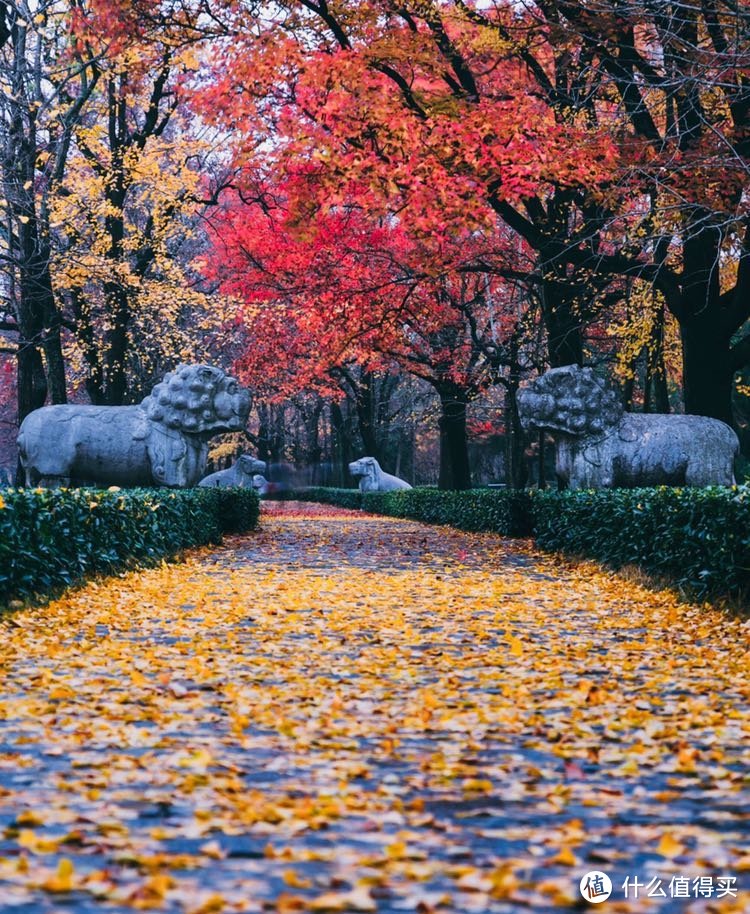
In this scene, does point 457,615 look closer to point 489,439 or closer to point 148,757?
point 148,757

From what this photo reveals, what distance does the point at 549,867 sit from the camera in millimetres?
3762

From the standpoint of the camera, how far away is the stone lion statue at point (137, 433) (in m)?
19.1

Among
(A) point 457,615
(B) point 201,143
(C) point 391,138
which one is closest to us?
(A) point 457,615

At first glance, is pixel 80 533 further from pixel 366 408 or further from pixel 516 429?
pixel 366 408

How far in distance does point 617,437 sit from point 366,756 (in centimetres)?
1356

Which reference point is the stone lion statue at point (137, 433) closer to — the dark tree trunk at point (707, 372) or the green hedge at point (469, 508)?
the green hedge at point (469, 508)

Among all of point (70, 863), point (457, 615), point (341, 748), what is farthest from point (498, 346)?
point (70, 863)

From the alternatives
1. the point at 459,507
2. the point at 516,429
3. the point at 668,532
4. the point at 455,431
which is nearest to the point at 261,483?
the point at 455,431

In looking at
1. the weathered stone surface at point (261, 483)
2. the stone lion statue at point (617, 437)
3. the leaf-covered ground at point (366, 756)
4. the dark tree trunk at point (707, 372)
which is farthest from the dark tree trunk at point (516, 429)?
the weathered stone surface at point (261, 483)

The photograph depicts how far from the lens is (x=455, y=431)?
32.4 meters

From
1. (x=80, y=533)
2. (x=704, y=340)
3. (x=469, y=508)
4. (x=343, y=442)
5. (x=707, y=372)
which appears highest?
(x=704, y=340)

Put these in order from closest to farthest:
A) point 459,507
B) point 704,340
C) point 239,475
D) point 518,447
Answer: point 704,340 → point 459,507 → point 518,447 → point 239,475

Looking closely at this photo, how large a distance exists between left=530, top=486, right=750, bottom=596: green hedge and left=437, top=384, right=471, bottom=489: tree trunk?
13189 mm

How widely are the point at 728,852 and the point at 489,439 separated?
5199 cm
